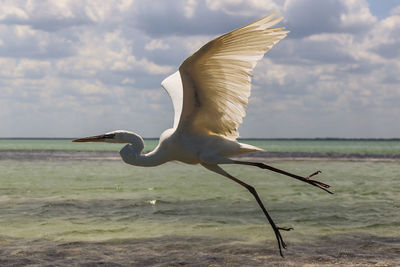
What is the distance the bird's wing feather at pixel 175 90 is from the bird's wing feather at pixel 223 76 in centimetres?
97

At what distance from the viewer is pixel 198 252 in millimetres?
8594

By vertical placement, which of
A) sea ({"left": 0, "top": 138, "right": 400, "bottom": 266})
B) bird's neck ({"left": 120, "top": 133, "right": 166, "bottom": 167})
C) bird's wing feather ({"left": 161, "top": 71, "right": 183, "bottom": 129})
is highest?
bird's wing feather ({"left": 161, "top": 71, "right": 183, "bottom": 129})

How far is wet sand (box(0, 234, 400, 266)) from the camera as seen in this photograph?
7.91m

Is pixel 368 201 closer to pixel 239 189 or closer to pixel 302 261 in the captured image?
pixel 239 189

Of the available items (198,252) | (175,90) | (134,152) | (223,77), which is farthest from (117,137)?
(198,252)

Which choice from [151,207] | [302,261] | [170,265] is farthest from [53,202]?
[302,261]

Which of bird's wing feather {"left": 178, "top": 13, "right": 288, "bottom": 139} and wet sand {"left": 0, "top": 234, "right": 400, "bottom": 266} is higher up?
bird's wing feather {"left": 178, "top": 13, "right": 288, "bottom": 139}

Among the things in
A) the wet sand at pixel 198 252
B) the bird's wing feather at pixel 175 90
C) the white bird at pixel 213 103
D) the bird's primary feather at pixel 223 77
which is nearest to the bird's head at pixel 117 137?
the white bird at pixel 213 103

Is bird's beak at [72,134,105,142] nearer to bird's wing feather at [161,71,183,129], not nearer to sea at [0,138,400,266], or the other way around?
bird's wing feather at [161,71,183,129]

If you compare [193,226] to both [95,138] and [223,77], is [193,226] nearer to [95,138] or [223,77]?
[95,138]

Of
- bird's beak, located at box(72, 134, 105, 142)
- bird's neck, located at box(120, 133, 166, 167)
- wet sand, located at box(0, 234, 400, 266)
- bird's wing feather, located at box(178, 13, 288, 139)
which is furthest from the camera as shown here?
wet sand, located at box(0, 234, 400, 266)

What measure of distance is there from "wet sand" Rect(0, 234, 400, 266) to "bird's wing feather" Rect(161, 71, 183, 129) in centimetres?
241

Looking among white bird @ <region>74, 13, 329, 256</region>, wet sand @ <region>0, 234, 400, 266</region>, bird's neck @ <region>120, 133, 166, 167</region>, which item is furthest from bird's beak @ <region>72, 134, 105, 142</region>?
wet sand @ <region>0, 234, 400, 266</region>

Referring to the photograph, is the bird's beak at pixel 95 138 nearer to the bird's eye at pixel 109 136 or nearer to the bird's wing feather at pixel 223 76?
the bird's eye at pixel 109 136
